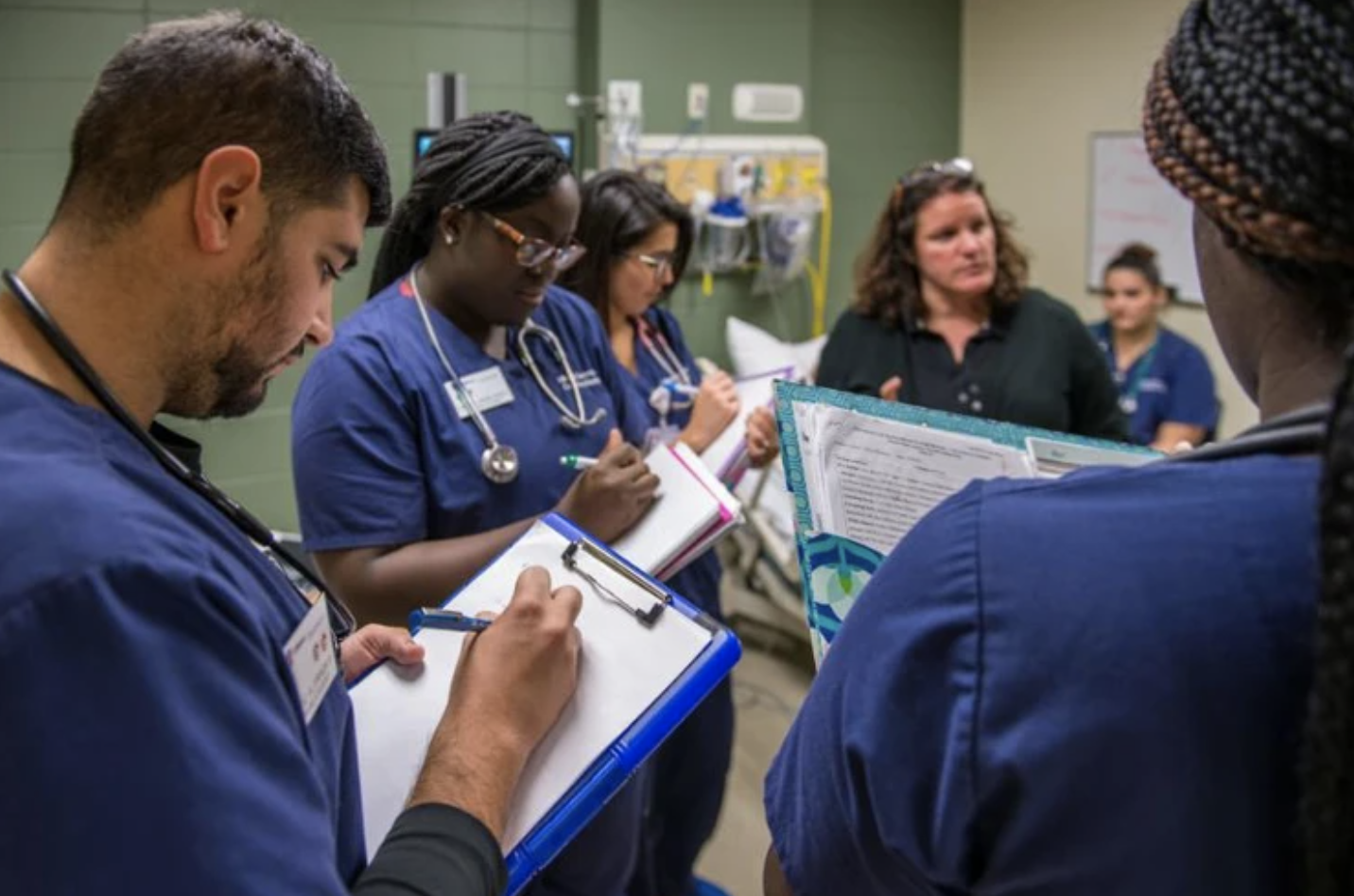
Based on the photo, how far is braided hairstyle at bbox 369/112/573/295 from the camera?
1.70 meters

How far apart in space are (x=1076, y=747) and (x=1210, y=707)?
68mm

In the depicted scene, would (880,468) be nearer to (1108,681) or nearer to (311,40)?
(1108,681)

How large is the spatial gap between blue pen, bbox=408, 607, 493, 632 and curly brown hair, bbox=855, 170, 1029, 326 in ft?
4.59

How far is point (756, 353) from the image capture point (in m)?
3.95

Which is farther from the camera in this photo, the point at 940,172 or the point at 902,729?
the point at 940,172

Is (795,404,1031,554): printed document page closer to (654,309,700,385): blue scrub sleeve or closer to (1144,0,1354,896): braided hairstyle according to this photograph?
(1144,0,1354,896): braided hairstyle

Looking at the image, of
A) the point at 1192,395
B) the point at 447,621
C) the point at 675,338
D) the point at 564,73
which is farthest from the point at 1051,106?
the point at 447,621

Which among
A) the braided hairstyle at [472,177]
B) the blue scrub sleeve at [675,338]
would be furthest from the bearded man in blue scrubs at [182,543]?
the blue scrub sleeve at [675,338]

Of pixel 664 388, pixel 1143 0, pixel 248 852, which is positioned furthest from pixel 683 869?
pixel 1143 0

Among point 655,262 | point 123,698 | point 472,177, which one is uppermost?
point 472,177

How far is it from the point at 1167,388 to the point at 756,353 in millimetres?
1279

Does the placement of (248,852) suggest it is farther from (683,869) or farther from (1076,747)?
(683,869)

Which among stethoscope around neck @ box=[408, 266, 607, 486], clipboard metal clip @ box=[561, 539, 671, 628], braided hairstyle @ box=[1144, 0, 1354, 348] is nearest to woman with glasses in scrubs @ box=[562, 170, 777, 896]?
stethoscope around neck @ box=[408, 266, 607, 486]

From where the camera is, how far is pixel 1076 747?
2.00 feet
